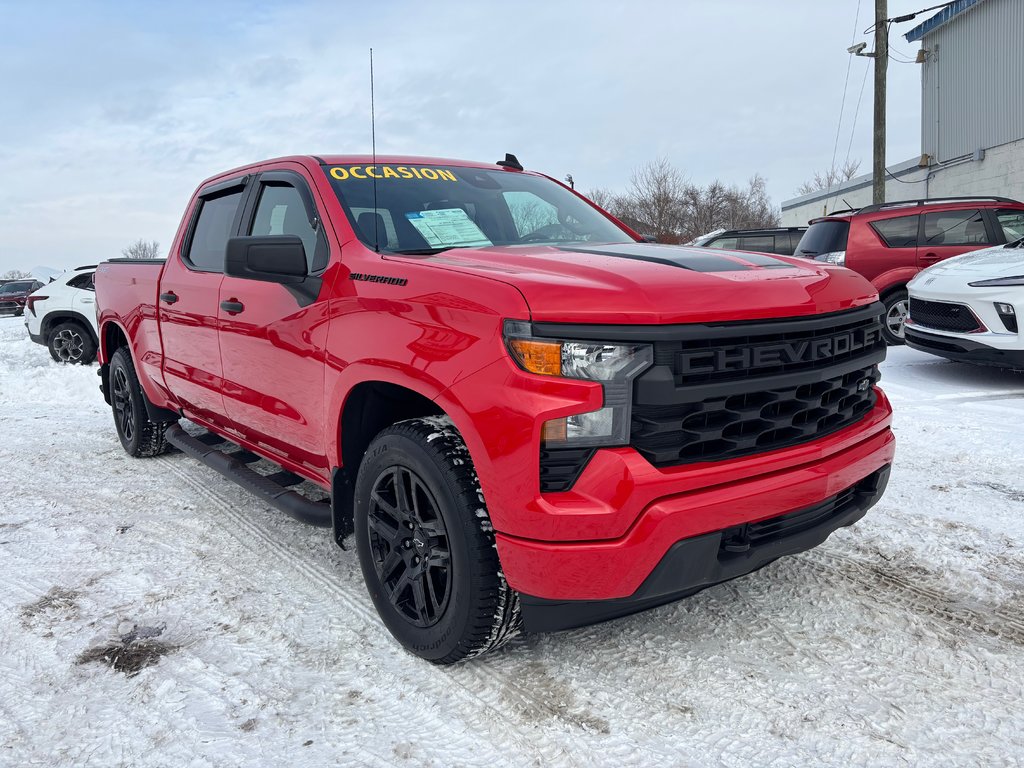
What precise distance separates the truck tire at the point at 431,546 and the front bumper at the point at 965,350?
5.70 metres

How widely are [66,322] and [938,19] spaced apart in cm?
2259

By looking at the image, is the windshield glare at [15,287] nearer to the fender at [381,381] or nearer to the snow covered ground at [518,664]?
the snow covered ground at [518,664]

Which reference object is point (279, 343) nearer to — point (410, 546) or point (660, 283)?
point (410, 546)

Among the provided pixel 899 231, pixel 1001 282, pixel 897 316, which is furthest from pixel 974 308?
pixel 899 231

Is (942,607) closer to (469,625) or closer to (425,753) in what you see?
(469,625)

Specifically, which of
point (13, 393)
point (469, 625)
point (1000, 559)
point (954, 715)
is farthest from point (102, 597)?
point (13, 393)

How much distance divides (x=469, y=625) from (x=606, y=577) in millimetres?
498

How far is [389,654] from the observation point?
2.63 metres

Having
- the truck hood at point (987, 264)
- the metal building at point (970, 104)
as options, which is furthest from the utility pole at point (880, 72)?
the truck hood at point (987, 264)

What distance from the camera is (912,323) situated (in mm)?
7410

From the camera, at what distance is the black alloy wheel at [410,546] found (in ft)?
8.02

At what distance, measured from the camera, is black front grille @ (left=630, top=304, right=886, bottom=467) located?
2.07m

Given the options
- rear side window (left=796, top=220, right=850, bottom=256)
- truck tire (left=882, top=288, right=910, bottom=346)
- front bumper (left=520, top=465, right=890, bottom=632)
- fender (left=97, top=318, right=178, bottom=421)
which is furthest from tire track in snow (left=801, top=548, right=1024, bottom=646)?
rear side window (left=796, top=220, right=850, bottom=256)

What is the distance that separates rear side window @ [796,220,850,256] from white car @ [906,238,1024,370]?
2.20 meters
